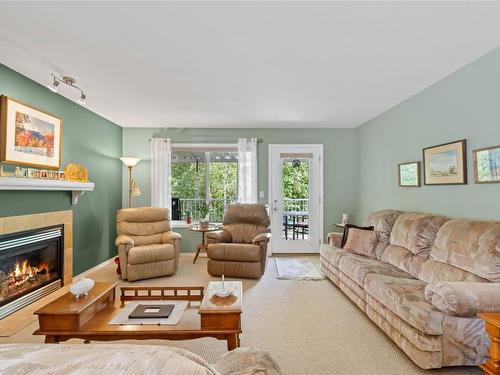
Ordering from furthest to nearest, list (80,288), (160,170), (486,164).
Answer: (160,170), (486,164), (80,288)

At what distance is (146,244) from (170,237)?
0.44 meters

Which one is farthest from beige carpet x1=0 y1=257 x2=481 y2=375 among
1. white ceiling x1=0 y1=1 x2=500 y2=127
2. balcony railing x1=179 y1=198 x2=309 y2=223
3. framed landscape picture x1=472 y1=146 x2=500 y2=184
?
white ceiling x1=0 y1=1 x2=500 y2=127

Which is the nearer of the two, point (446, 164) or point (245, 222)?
point (446, 164)

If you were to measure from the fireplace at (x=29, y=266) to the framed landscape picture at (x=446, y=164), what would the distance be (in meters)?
4.54

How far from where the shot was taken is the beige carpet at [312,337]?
6.86 ft

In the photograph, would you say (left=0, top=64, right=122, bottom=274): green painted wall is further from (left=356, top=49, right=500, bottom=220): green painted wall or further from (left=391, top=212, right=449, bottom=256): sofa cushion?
(left=356, top=49, right=500, bottom=220): green painted wall

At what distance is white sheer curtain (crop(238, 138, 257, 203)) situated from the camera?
5.46m

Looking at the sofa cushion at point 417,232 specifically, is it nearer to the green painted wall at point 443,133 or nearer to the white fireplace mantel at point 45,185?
the green painted wall at point 443,133

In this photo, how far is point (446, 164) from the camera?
3.09 meters

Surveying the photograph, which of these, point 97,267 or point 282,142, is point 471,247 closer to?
point 282,142

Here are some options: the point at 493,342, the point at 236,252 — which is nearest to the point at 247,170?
the point at 236,252

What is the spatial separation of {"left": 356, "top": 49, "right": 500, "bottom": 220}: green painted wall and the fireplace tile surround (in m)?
4.50

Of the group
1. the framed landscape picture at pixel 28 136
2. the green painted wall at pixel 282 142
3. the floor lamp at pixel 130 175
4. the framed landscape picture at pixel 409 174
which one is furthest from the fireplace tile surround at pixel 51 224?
the framed landscape picture at pixel 409 174

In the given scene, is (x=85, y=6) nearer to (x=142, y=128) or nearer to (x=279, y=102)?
(x=279, y=102)
